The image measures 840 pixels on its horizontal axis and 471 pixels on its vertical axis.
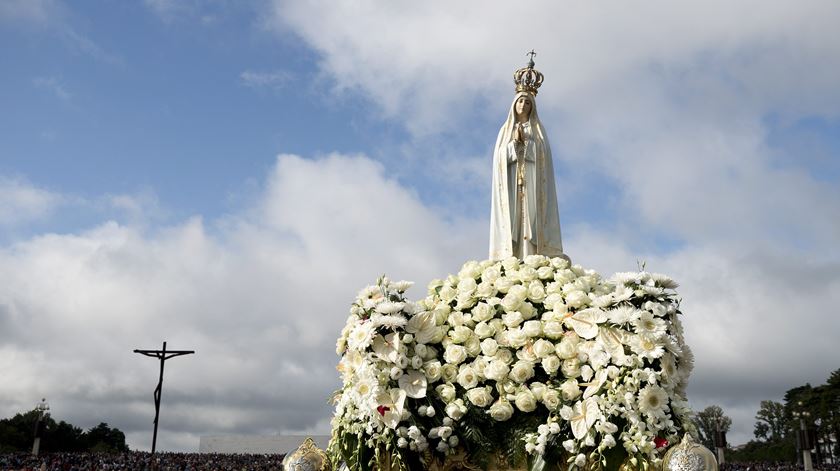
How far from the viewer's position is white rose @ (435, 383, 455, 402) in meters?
5.75

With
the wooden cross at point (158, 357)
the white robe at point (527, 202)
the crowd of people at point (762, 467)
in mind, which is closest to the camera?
the white robe at point (527, 202)

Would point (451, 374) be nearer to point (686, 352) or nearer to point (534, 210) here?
point (686, 352)

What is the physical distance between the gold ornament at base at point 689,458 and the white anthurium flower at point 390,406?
1.82 m

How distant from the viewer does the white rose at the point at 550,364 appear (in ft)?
18.6

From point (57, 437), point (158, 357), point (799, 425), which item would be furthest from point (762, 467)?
point (57, 437)

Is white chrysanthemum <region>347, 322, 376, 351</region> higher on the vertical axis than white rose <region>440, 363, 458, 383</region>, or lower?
higher

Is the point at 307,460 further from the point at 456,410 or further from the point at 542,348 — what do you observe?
the point at 542,348

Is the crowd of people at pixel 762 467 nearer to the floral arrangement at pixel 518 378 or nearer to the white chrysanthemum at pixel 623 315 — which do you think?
the floral arrangement at pixel 518 378

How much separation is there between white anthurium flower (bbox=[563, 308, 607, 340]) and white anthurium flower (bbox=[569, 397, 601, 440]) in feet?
1.55

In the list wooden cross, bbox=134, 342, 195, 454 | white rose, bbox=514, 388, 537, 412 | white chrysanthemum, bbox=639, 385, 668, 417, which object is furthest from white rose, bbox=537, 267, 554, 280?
wooden cross, bbox=134, 342, 195, 454

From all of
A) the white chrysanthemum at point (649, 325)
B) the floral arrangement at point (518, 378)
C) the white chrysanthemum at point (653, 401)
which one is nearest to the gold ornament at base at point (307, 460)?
the floral arrangement at point (518, 378)

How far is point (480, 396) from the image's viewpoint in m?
5.64

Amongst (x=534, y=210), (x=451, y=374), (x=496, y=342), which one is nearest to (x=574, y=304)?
(x=496, y=342)

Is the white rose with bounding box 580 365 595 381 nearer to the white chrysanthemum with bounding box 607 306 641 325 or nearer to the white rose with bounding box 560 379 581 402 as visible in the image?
the white rose with bounding box 560 379 581 402
